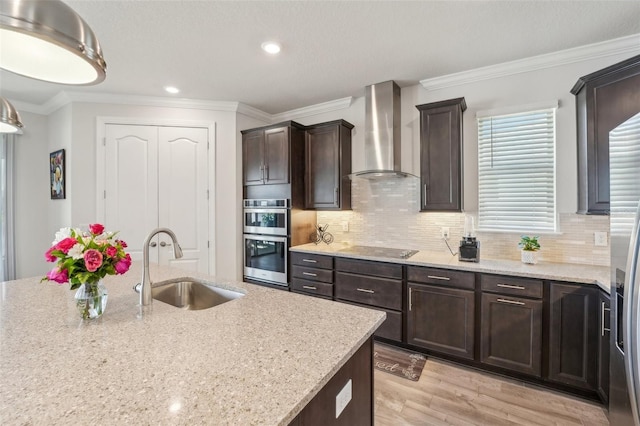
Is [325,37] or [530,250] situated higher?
[325,37]

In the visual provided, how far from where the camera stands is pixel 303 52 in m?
2.49

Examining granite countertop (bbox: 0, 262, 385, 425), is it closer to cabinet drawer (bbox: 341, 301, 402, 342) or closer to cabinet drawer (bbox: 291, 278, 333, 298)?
cabinet drawer (bbox: 341, 301, 402, 342)

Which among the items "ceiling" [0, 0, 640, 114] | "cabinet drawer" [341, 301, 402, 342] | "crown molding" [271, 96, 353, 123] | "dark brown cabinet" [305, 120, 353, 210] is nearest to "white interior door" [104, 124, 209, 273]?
"ceiling" [0, 0, 640, 114]

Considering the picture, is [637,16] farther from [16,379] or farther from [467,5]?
[16,379]

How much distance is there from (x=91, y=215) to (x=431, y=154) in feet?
12.6

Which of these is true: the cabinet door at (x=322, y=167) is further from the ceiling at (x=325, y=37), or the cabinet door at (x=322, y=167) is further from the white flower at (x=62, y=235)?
the white flower at (x=62, y=235)

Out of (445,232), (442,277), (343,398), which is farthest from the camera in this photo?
(445,232)

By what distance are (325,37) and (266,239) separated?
2258 mm

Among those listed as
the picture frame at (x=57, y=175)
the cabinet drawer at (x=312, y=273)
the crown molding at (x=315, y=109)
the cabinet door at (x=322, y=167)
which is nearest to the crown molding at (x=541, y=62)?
the crown molding at (x=315, y=109)

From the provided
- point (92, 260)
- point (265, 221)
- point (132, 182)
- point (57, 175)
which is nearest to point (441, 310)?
point (265, 221)

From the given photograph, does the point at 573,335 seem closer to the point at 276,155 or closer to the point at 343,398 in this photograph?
the point at 343,398

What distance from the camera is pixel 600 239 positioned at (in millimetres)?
2363

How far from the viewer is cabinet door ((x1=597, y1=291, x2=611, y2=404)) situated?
1.83 m

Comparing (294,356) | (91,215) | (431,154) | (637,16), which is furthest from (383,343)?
(91,215)
